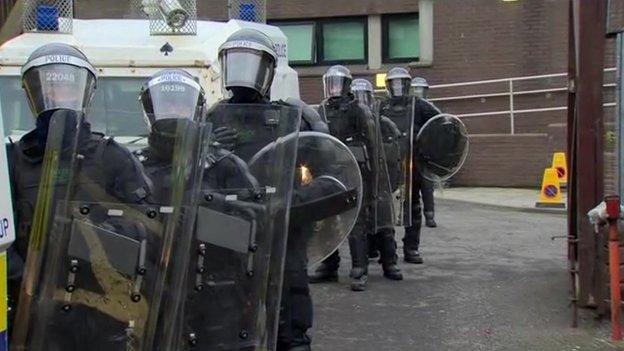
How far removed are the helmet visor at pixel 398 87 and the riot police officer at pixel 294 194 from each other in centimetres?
502

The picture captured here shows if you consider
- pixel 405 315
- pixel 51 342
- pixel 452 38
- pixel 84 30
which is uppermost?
pixel 452 38

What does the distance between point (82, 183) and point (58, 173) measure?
0.09 meters

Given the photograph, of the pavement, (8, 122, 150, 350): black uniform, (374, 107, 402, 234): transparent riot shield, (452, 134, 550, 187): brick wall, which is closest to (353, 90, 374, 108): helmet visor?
(374, 107, 402, 234): transparent riot shield

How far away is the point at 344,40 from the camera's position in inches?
724

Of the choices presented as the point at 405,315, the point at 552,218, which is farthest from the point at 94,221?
the point at 552,218

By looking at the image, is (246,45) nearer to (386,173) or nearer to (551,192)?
(386,173)

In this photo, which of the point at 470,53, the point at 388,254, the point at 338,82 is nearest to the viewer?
the point at 338,82

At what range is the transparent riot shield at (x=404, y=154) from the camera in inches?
340

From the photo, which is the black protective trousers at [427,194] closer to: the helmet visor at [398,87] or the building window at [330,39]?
the helmet visor at [398,87]

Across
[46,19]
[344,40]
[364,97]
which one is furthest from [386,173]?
[344,40]

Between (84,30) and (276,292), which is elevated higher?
(84,30)

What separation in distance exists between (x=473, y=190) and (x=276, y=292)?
13.3 m

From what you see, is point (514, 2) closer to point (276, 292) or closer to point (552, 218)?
point (552, 218)

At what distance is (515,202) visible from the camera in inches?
562
